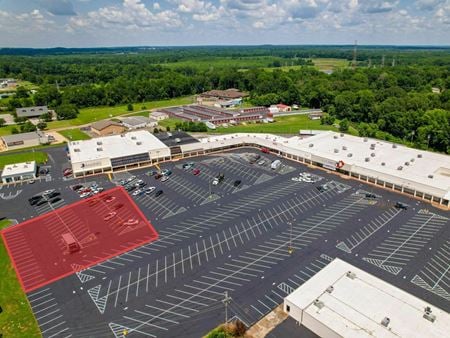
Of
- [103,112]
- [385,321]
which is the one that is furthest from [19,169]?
[385,321]

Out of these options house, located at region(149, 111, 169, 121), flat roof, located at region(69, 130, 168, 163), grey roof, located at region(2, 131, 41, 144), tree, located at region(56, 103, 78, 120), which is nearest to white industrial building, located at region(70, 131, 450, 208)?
flat roof, located at region(69, 130, 168, 163)

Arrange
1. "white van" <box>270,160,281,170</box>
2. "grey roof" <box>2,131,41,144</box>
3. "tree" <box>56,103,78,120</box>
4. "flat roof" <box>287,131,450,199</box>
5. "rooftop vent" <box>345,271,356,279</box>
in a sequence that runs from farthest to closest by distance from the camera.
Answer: "tree" <box>56,103,78,120</box>
"grey roof" <box>2,131,41,144</box>
"white van" <box>270,160,281,170</box>
"flat roof" <box>287,131,450,199</box>
"rooftop vent" <box>345,271,356,279</box>

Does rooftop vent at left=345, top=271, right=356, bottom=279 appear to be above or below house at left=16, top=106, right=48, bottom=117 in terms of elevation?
below

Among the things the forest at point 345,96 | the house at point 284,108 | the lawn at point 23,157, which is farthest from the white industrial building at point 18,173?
the house at point 284,108

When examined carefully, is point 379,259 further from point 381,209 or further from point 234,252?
point 234,252

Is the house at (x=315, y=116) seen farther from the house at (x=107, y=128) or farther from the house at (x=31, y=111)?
the house at (x=31, y=111)

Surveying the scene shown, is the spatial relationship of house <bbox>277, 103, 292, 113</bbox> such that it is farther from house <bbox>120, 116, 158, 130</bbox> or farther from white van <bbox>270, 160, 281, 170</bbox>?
white van <bbox>270, 160, 281, 170</bbox>

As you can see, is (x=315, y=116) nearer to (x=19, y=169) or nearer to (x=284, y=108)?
(x=284, y=108)
